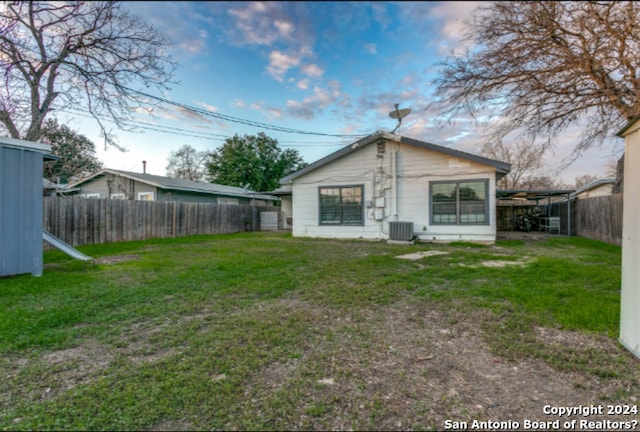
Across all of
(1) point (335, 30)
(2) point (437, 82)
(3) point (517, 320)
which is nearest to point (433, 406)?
(3) point (517, 320)

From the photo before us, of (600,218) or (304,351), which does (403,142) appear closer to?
(600,218)

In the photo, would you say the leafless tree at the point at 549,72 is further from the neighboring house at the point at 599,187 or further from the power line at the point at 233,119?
the power line at the point at 233,119

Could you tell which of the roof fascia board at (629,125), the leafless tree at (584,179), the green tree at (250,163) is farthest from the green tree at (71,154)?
the leafless tree at (584,179)

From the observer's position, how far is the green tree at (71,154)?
2127 cm

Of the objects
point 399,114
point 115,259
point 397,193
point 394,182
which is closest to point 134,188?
point 115,259

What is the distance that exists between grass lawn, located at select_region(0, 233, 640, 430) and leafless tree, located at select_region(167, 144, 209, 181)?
3216 cm

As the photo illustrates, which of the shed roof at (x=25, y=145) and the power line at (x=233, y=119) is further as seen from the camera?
the power line at (x=233, y=119)

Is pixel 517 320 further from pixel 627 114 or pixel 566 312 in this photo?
pixel 627 114

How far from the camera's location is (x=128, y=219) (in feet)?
37.2

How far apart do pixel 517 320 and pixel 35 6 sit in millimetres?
11901

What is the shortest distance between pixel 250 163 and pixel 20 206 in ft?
77.4

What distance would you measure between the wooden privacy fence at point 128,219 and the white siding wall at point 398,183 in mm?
5592

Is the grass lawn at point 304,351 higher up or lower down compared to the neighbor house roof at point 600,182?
lower down

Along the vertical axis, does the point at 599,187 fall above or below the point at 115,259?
above
